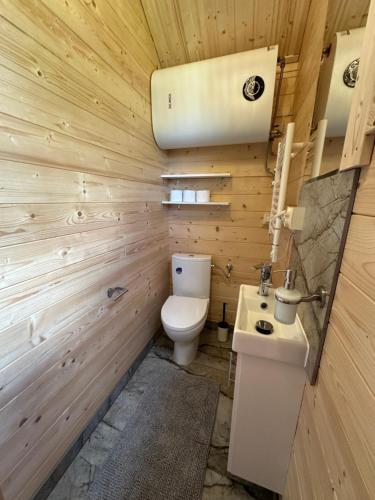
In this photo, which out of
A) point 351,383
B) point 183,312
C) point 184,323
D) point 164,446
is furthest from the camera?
point 183,312

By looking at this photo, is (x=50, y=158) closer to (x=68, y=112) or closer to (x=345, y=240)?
(x=68, y=112)

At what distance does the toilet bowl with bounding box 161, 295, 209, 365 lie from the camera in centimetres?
154

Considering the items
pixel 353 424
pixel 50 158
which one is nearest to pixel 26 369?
pixel 50 158

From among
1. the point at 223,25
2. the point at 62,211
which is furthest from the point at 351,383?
the point at 223,25

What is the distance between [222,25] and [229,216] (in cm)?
132

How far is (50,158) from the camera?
2.82 feet

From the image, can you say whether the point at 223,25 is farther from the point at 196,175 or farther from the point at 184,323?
the point at 184,323

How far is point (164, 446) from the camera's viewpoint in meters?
1.18

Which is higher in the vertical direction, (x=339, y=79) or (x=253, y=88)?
(x=253, y=88)

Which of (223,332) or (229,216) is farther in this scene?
(223,332)

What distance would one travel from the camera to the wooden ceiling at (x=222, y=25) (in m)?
1.26

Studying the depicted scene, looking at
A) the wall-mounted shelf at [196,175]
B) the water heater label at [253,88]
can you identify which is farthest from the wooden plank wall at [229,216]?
the water heater label at [253,88]

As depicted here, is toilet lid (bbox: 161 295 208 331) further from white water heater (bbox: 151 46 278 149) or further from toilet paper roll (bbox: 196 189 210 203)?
white water heater (bbox: 151 46 278 149)

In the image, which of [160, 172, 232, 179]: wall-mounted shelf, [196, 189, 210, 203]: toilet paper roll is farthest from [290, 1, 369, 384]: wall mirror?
[196, 189, 210, 203]: toilet paper roll
